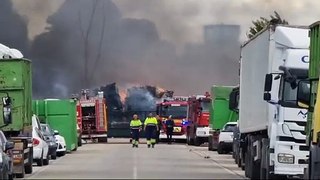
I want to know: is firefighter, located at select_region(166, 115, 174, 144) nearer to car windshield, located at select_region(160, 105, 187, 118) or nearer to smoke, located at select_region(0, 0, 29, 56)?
car windshield, located at select_region(160, 105, 187, 118)

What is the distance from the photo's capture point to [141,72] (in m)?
78.6

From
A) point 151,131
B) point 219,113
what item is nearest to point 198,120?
point 151,131

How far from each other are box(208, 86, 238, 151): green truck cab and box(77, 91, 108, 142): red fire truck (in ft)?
39.8

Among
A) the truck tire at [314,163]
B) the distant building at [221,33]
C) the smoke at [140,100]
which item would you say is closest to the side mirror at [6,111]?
the truck tire at [314,163]

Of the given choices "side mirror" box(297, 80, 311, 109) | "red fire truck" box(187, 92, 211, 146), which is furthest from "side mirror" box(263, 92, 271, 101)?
"red fire truck" box(187, 92, 211, 146)

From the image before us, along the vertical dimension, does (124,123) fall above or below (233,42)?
below

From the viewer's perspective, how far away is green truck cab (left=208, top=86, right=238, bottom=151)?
4734cm

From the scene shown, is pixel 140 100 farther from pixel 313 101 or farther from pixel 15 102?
pixel 313 101

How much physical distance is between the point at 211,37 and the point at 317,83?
58.4m

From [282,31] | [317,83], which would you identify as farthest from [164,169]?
[317,83]

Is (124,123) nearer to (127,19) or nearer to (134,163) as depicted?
(127,19)

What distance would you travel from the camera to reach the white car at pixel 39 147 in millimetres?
33406

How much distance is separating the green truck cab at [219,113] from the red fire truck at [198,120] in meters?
7.19

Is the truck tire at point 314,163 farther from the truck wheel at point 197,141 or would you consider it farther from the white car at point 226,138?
the truck wheel at point 197,141
